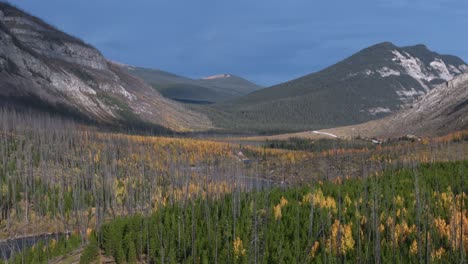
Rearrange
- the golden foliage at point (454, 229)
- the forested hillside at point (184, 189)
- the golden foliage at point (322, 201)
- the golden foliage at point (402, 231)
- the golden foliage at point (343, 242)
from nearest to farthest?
the golden foliage at point (454, 229) < the golden foliage at point (343, 242) < the golden foliage at point (402, 231) < the forested hillside at point (184, 189) < the golden foliage at point (322, 201)

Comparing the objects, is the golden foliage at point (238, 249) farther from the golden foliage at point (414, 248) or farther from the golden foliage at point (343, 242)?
the golden foliage at point (414, 248)

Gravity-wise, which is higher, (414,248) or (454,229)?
(454,229)

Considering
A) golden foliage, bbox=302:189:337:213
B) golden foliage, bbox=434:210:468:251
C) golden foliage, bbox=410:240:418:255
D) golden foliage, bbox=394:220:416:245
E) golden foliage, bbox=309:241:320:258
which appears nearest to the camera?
golden foliage, bbox=434:210:468:251

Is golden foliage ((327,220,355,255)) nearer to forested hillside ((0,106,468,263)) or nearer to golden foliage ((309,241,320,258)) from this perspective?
forested hillside ((0,106,468,263))

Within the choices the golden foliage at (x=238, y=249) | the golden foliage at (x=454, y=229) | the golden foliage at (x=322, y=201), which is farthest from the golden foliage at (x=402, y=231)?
the golden foliage at (x=238, y=249)

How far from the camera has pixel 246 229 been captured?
60938 mm

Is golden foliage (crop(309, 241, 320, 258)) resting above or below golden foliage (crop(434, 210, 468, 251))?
below

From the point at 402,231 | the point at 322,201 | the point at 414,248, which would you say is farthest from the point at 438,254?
the point at 322,201

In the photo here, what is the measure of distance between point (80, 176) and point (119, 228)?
71361 millimetres

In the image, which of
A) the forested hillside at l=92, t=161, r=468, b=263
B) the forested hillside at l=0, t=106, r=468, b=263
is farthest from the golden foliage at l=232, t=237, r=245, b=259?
the forested hillside at l=0, t=106, r=468, b=263

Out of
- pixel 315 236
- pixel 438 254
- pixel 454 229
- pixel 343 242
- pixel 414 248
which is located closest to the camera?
pixel 438 254

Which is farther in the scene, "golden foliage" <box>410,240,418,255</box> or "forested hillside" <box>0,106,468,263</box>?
"forested hillside" <box>0,106,468,263</box>

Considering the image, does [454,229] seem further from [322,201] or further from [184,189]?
[184,189]

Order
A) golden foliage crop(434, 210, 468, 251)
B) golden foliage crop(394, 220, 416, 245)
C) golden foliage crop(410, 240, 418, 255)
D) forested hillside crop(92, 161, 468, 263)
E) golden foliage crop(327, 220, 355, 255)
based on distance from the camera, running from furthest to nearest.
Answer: golden foliage crop(394, 220, 416, 245) < golden foliage crop(327, 220, 355, 255) < forested hillside crop(92, 161, 468, 263) < golden foliage crop(410, 240, 418, 255) < golden foliage crop(434, 210, 468, 251)
